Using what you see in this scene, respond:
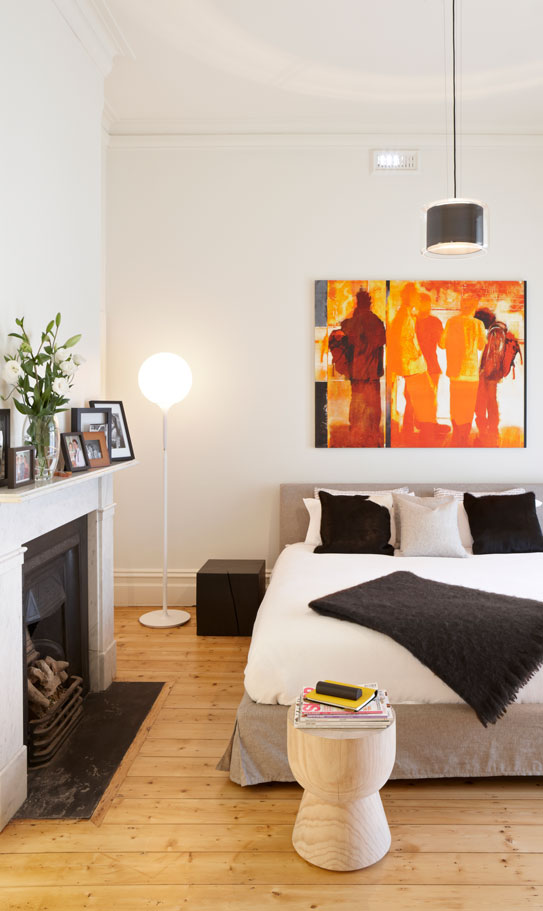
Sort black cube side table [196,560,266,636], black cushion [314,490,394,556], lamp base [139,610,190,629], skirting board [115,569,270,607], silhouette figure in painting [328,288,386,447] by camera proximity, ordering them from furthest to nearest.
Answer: skirting board [115,569,270,607]
silhouette figure in painting [328,288,386,447]
lamp base [139,610,190,629]
black cube side table [196,560,266,636]
black cushion [314,490,394,556]

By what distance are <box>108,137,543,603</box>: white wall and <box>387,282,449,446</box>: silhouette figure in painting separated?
A: 248 millimetres

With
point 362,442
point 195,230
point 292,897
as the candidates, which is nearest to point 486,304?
A: point 362,442

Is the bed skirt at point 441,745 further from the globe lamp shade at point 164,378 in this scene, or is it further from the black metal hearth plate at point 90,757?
the globe lamp shade at point 164,378

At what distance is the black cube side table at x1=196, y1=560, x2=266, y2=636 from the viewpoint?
4238mm

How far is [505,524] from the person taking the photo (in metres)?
4.16

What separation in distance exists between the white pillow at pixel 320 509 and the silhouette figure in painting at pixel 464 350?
768mm

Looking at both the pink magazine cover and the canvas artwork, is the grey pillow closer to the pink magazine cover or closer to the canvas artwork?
the canvas artwork

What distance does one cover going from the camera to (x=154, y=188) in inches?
185

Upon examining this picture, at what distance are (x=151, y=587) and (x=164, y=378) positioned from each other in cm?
148

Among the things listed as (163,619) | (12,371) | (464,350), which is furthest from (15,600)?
(464,350)

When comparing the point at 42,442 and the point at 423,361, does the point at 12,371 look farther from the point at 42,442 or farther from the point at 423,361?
the point at 423,361

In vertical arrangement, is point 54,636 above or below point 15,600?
below

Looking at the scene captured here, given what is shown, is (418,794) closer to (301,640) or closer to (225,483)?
(301,640)

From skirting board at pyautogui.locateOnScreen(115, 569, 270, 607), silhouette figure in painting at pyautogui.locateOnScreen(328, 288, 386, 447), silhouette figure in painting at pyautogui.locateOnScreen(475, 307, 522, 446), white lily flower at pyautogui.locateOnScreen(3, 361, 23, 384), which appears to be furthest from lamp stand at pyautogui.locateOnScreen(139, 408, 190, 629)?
silhouette figure in painting at pyautogui.locateOnScreen(475, 307, 522, 446)
